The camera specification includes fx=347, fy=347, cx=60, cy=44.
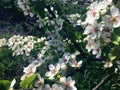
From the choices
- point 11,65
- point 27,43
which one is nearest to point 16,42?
point 27,43

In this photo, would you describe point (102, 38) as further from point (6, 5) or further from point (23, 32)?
point (6, 5)

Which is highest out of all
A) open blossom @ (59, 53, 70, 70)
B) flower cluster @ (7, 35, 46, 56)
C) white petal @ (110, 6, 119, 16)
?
flower cluster @ (7, 35, 46, 56)

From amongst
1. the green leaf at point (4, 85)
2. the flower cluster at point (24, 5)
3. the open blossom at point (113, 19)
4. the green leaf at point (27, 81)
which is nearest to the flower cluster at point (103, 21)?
the open blossom at point (113, 19)

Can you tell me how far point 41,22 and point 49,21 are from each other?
13 centimetres

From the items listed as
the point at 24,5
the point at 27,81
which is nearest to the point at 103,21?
the point at 27,81

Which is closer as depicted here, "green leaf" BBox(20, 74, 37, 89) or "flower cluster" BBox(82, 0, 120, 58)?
"green leaf" BBox(20, 74, 37, 89)

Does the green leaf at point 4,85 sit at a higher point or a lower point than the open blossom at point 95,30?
lower

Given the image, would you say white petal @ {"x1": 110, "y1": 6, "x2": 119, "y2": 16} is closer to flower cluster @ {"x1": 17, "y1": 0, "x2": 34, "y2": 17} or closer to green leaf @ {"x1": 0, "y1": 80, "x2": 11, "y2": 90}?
green leaf @ {"x1": 0, "y1": 80, "x2": 11, "y2": 90}

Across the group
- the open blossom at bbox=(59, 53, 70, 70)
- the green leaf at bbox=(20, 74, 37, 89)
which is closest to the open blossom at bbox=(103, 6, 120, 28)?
the open blossom at bbox=(59, 53, 70, 70)

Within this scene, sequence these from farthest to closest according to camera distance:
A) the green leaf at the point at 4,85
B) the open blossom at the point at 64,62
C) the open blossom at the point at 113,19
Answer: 1. the open blossom at the point at 64,62
2. the open blossom at the point at 113,19
3. the green leaf at the point at 4,85

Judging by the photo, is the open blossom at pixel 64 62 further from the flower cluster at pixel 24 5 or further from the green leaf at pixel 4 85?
the flower cluster at pixel 24 5

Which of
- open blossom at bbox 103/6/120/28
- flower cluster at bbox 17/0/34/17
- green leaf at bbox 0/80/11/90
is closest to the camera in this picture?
green leaf at bbox 0/80/11/90

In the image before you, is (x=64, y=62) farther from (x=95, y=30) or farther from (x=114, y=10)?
(x=114, y=10)

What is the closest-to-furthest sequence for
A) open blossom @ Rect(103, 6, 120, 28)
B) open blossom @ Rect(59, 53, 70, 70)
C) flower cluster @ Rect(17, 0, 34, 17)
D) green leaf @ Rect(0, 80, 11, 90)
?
green leaf @ Rect(0, 80, 11, 90) → open blossom @ Rect(103, 6, 120, 28) → open blossom @ Rect(59, 53, 70, 70) → flower cluster @ Rect(17, 0, 34, 17)
